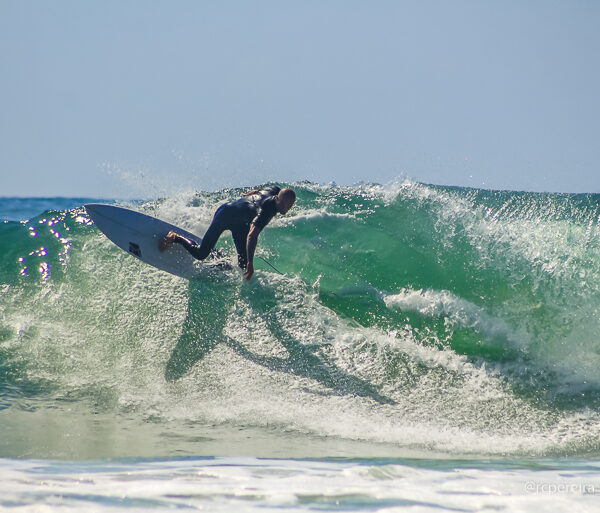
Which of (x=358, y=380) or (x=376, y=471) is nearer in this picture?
(x=376, y=471)

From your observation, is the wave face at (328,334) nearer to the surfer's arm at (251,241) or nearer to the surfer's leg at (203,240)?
the surfer's leg at (203,240)

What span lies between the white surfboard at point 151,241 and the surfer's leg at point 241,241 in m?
0.53

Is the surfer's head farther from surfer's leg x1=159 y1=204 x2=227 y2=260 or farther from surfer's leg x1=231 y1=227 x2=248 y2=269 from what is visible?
surfer's leg x1=159 y1=204 x2=227 y2=260

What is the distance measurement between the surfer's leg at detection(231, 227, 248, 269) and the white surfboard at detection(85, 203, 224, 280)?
526 millimetres

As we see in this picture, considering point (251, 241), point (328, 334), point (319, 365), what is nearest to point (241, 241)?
point (251, 241)

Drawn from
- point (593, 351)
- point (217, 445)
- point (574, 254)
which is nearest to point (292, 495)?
point (217, 445)

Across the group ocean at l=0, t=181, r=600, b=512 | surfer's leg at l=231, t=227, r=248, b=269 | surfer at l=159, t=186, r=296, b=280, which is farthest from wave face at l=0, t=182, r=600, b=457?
surfer at l=159, t=186, r=296, b=280

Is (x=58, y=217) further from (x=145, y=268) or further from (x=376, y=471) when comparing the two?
(x=376, y=471)

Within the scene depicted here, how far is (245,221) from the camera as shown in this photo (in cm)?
578

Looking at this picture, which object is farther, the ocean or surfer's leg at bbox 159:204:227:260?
surfer's leg at bbox 159:204:227:260

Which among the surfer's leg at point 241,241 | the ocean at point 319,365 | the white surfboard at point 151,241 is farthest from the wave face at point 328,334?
the surfer's leg at point 241,241

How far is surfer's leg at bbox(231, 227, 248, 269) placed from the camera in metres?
5.81

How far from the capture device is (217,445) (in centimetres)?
365

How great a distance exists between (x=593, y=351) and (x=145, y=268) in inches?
193
